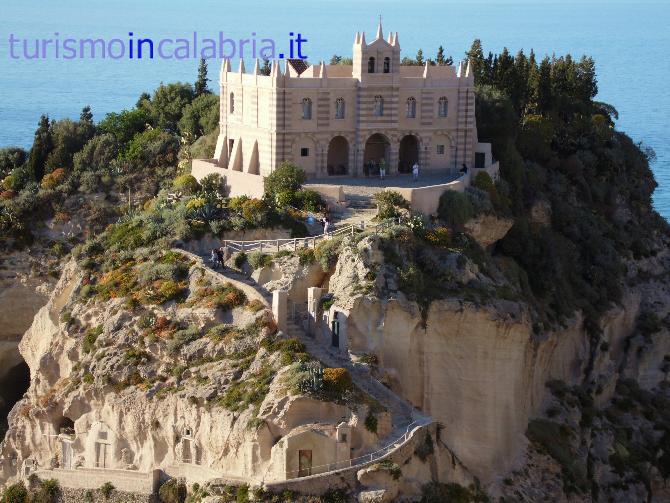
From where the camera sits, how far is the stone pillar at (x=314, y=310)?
5719 centimetres

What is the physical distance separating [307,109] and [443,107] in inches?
260

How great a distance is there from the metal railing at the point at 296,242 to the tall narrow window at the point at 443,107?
439 inches

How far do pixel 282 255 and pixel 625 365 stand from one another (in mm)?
24537

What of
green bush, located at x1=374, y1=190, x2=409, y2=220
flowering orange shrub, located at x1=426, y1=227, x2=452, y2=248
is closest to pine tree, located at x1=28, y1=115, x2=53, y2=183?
green bush, located at x1=374, y1=190, x2=409, y2=220

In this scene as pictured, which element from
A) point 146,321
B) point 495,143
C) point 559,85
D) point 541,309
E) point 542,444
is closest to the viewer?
point 146,321

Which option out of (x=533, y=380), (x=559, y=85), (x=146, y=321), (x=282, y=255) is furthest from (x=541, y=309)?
(x=559, y=85)

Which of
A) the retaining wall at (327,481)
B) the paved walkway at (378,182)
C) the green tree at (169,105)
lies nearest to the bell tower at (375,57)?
the paved walkway at (378,182)

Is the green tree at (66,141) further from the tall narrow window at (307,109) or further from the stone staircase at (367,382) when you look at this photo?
the stone staircase at (367,382)

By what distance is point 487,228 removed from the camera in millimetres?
66750

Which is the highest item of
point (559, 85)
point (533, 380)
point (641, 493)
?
point (559, 85)

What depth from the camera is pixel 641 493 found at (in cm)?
6888

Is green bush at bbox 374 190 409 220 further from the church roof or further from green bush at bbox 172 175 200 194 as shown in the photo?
the church roof

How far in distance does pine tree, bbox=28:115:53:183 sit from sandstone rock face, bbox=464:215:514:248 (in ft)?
78.5

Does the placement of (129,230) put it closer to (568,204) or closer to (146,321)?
(146,321)
